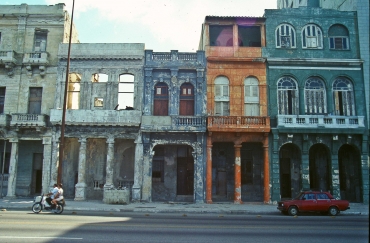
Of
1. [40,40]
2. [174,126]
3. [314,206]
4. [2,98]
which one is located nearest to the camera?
[314,206]

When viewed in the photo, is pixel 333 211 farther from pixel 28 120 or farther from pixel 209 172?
pixel 28 120

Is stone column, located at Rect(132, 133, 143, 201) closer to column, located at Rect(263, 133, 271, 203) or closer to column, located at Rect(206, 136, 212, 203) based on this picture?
column, located at Rect(206, 136, 212, 203)

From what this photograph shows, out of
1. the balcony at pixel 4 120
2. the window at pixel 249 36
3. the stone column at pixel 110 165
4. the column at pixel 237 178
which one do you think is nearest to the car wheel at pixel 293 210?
the column at pixel 237 178

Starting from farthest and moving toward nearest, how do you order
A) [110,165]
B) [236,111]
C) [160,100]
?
[160,100], [236,111], [110,165]

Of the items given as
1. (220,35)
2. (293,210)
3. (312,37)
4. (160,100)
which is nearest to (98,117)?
(160,100)

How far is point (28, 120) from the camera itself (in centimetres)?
2453

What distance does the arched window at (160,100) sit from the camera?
82.5 feet

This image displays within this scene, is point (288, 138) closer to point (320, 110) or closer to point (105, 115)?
point (320, 110)

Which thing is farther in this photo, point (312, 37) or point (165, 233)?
point (312, 37)

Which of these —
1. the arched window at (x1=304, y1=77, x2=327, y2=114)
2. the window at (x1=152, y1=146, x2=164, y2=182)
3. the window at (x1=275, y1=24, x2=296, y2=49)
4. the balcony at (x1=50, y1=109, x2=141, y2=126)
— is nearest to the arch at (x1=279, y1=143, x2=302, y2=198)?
the arched window at (x1=304, y1=77, x2=327, y2=114)

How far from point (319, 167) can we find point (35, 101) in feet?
74.7

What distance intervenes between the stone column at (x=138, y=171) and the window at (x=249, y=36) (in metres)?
11.0

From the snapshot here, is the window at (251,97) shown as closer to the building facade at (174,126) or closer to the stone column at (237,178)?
the stone column at (237,178)

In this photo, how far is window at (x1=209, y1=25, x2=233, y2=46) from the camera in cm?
2595
